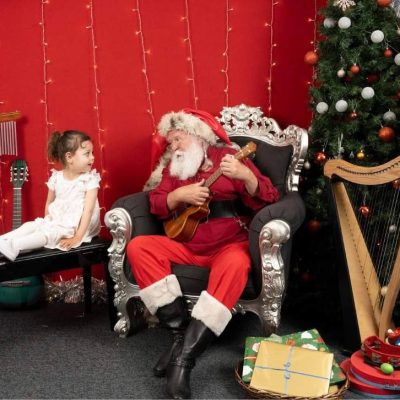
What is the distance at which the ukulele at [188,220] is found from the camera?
3193 mm

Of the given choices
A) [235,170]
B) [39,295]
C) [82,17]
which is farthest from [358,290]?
[82,17]

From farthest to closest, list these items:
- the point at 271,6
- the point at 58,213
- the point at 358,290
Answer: the point at 271,6 < the point at 58,213 < the point at 358,290

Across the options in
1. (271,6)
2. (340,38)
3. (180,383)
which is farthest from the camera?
(271,6)

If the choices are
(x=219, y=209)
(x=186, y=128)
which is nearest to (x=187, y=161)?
(x=186, y=128)

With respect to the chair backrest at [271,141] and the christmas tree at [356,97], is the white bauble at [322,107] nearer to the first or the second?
the christmas tree at [356,97]

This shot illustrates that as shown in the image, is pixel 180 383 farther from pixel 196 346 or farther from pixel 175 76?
pixel 175 76

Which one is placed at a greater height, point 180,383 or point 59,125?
point 59,125

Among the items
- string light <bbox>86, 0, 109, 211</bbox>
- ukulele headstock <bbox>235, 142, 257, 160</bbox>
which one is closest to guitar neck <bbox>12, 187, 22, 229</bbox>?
string light <bbox>86, 0, 109, 211</bbox>

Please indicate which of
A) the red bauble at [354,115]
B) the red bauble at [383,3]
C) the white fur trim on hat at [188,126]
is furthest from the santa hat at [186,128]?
the red bauble at [383,3]

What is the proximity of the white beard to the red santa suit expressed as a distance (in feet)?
0.14

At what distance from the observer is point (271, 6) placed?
3.99 metres

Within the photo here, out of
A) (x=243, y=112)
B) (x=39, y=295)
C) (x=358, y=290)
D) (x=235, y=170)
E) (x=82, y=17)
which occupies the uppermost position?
(x=82, y=17)

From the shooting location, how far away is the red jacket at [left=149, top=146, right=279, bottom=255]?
3.31 metres

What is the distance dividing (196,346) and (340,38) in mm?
1773
